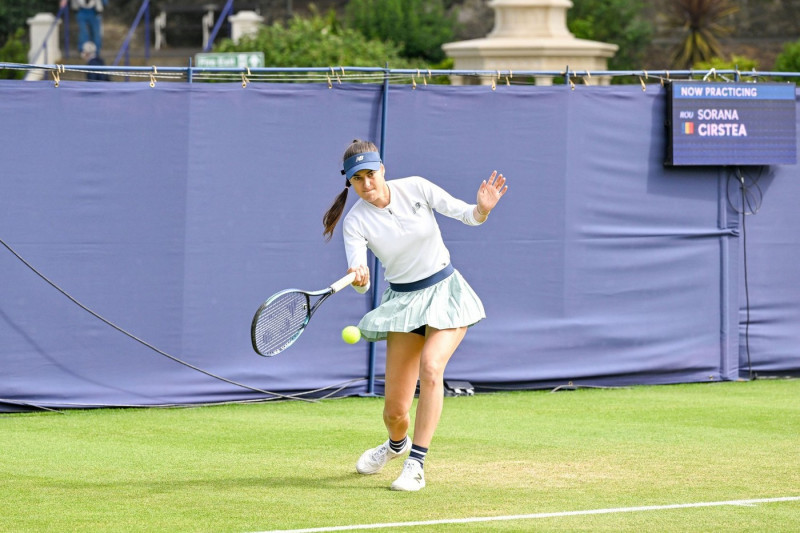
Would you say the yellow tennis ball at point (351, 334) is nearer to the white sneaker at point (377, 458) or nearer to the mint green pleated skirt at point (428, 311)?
the mint green pleated skirt at point (428, 311)

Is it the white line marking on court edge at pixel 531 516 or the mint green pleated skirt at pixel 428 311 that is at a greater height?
the mint green pleated skirt at pixel 428 311

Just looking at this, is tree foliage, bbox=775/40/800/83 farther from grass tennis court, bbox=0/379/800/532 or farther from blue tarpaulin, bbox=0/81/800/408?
grass tennis court, bbox=0/379/800/532

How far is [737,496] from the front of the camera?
288 inches

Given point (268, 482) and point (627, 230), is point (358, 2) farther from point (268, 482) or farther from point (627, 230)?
point (268, 482)

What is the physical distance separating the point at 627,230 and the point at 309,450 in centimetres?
446

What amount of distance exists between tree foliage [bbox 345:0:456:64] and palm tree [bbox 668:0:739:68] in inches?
218

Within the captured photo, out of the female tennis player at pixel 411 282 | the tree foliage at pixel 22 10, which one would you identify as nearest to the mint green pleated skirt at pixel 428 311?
the female tennis player at pixel 411 282

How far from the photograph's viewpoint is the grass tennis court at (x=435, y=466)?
6789mm

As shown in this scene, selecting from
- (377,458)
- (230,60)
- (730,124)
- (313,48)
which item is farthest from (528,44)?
(377,458)

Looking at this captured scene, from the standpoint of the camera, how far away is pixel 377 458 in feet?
26.3

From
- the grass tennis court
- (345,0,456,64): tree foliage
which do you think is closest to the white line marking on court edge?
the grass tennis court

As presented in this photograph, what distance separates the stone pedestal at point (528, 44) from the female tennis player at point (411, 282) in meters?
16.1

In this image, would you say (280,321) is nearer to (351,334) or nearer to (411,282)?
(351,334)

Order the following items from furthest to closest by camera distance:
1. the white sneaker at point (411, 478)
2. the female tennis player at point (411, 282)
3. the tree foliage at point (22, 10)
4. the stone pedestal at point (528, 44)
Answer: the tree foliage at point (22, 10)
the stone pedestal at point (528, 44)
the female tennis player at point (411, 282)
the white sneaker at point (411, 478)
